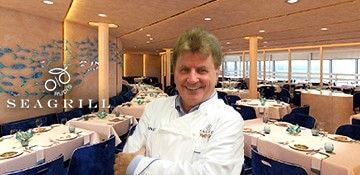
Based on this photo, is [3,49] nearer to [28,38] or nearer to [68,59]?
[28,38]

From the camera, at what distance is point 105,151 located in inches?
112

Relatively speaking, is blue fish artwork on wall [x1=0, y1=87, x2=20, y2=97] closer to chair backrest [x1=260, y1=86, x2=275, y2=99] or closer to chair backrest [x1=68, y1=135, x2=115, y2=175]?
chair backrest [x1=68, y1=135, x2=115, y2=175]

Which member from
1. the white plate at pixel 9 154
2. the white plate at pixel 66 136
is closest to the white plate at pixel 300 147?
the white plate at pixel 66 136

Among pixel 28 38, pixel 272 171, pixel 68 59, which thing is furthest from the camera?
pixel 68 59

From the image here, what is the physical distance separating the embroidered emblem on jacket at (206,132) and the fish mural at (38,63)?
13.7ft

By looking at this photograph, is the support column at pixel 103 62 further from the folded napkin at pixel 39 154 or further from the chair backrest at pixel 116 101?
the folded napkin at pixel 39 154

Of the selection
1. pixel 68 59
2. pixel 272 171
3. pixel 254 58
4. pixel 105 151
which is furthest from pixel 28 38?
pixel 254 58

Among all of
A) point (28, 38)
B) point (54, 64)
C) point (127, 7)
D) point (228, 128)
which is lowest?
point (228, 128)

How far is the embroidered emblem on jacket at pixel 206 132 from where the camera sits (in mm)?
1141

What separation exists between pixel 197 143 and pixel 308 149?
1.86 metres

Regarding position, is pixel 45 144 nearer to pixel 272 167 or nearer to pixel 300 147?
pixel 272 167

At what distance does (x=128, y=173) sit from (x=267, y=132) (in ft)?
7.91

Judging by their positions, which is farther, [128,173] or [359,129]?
[359,129]

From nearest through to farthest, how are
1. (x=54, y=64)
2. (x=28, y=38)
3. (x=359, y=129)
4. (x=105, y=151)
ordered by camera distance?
(x=105, y=151) → (x=359, y=129) → (x=28, y=38) → (x=54, y=64)
